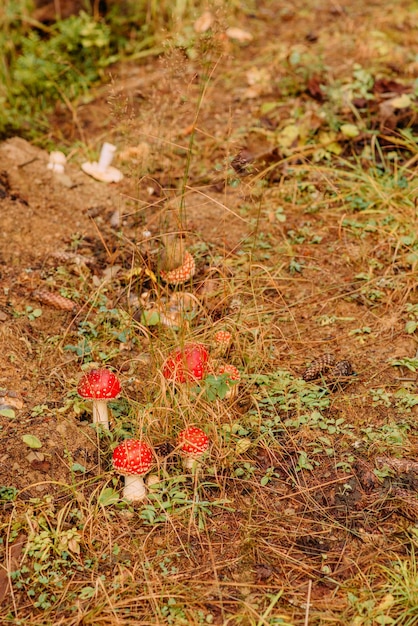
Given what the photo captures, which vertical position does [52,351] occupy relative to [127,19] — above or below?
below

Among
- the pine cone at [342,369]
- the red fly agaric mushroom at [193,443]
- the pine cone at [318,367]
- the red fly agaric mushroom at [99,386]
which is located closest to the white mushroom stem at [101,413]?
the red fly agaric mushroom at [99,386]

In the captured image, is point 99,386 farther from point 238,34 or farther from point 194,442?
point 238,34

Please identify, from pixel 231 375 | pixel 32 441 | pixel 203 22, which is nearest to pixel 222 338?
pixel 231 375

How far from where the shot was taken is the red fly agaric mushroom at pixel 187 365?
3.21 metres

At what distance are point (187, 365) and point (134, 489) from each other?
571mm

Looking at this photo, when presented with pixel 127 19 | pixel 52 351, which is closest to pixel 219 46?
pixel 52 351

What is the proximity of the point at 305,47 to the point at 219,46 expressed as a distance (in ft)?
9.48

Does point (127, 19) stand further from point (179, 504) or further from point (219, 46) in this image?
point (179, 504)

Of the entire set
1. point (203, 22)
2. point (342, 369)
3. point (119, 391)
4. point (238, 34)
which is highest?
point (203, 22)

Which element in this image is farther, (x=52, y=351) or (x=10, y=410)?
(x=52, y=351)

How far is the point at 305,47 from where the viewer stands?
6.01 metres

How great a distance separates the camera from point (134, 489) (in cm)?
298

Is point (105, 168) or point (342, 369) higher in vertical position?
point (105, 168)

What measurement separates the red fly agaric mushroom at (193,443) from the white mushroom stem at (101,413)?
0.37m
